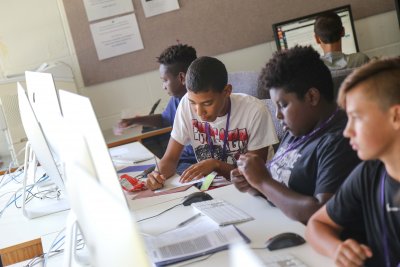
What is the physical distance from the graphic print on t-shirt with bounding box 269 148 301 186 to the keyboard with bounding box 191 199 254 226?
167mm

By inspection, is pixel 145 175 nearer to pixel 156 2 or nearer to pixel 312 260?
pixel 312 260

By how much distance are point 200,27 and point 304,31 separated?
0.68 metres

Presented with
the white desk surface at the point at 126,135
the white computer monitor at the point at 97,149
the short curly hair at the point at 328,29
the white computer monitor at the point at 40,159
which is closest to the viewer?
the white computer monitor at the point at 97,149

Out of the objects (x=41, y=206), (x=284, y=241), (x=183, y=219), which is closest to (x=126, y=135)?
(x=41, y=206)

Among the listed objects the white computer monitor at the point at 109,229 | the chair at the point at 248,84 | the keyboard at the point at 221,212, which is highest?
the white computer monitor at the point at 109,229

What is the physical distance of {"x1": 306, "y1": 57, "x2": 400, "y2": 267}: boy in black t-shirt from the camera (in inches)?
42.4

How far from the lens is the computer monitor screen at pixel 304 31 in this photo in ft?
11.6

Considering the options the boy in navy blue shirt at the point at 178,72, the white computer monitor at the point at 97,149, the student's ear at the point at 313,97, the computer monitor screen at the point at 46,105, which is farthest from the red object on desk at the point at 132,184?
the white computer monitor at the point at 97,149

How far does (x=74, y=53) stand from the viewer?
3602 mm

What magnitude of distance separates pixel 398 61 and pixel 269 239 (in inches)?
19.5

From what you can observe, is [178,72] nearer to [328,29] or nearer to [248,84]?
[248,84]

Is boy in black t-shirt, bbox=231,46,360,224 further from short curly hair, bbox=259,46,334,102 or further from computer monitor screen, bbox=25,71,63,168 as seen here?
computer monitor screen, bbox=25,71,63,168

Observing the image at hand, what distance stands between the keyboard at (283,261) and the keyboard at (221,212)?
282 mm

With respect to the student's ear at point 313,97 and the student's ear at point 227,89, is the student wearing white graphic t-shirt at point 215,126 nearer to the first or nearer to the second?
the student's ear at point 227,89
